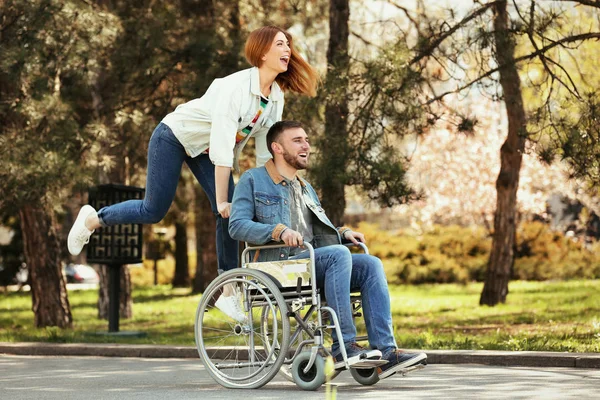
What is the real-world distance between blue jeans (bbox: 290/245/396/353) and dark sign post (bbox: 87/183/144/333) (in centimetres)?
587

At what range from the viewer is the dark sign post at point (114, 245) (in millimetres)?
11289

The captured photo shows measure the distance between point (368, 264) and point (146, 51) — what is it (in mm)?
8317

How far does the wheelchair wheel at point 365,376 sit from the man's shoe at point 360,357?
0.33 m

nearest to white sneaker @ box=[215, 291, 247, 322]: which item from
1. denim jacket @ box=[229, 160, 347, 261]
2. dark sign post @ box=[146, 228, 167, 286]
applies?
denim jacket @ box=[229, 160, 347, 261]

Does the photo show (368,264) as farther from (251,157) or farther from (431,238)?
(431,238)

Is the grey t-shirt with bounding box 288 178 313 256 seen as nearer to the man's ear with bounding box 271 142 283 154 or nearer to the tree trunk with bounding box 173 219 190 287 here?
the man's ear with bounding box 271 142 283 154

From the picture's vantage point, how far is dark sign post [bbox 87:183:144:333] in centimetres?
1129

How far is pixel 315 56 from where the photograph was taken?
55.1 ft

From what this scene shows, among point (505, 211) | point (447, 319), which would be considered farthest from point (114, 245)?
point (505, 211)

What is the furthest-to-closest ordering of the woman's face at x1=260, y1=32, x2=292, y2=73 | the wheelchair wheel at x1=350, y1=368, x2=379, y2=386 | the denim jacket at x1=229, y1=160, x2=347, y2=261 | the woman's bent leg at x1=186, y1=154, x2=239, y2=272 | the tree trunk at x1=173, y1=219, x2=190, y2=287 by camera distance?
1. the tree trunk at x1=173, y1=219, x2=190, y2=287
2. the woman's bent leg at x1=186, y1=154, x2=239, y2=272
3. the woman's face at x1=260, y1=32, x2=292, y2=73
4. the wheelchair wheel at x1=350, y1=368, x2=379, y2=386
5. the denim jacket at x1=229, y1=160, x2=347, y2=261

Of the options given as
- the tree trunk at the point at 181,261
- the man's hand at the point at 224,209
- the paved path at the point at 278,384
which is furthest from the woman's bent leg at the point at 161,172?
the tree trunk at the point at 181,261

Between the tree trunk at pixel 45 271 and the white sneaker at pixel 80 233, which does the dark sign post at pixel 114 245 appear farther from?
the white sneaker at pixel 80 233

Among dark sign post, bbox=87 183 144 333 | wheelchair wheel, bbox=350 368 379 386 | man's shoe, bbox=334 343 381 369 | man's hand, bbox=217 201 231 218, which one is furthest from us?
dark sign post, bbox=87 183 144 333

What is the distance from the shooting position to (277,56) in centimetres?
631
